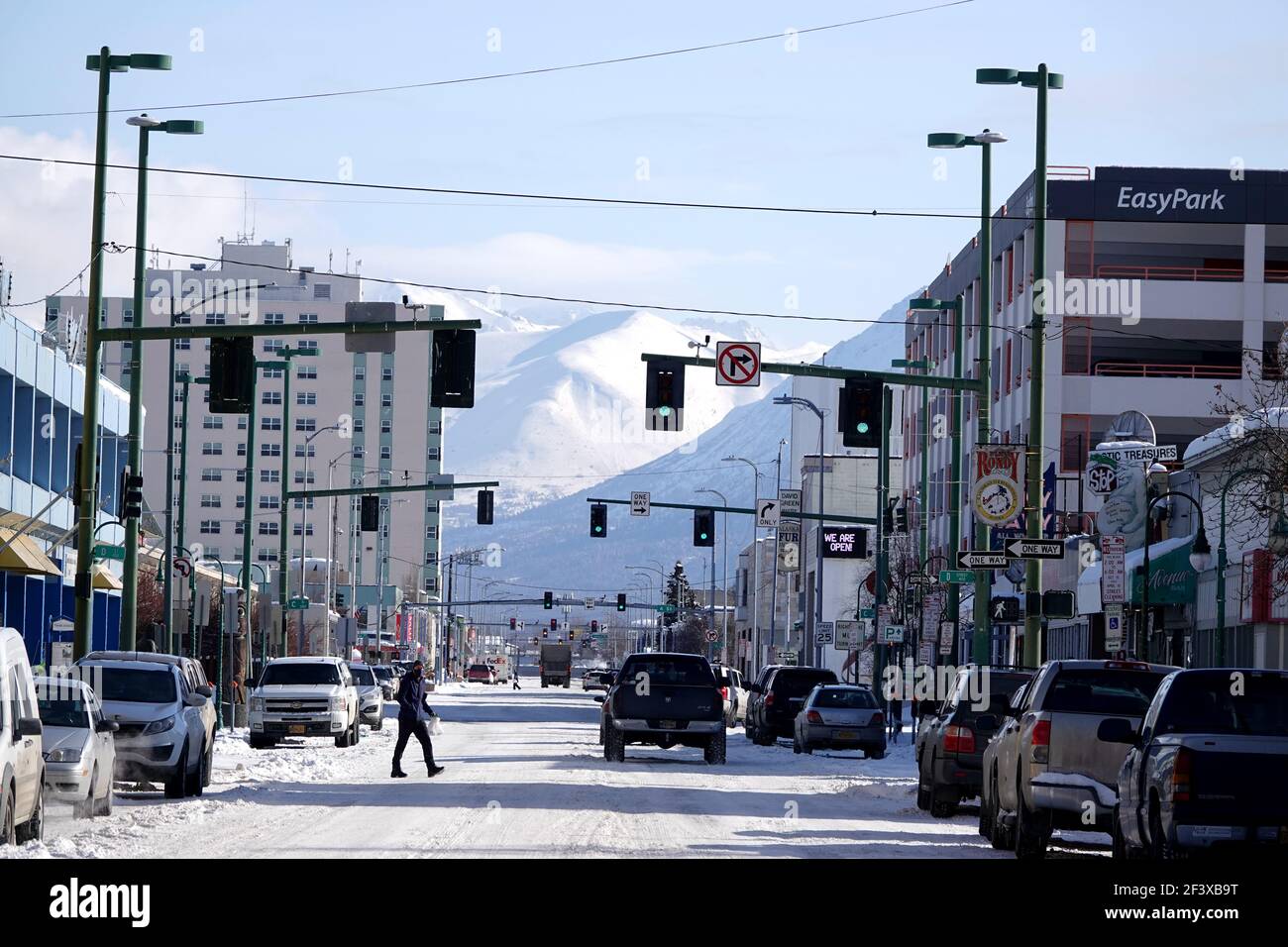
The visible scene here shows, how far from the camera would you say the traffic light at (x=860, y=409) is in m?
34.4

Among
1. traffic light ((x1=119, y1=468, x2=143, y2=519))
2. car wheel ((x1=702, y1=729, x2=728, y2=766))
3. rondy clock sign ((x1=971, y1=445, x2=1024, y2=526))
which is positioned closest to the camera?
rondy clock sign ((x1=971, y1=445, x2=1024, y2=526))

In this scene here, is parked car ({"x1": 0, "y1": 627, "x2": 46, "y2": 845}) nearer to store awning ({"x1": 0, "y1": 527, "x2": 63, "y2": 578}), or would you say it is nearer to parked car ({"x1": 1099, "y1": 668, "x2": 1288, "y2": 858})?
parked car ({"x1": 1099, "y1": 668, "x2": 1288, "y2": 858})

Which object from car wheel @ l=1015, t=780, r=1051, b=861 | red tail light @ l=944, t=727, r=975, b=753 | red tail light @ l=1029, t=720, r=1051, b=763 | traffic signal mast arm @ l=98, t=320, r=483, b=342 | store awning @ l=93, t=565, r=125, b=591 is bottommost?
car wheel @ l=1015, t=780, r=1051, b=861

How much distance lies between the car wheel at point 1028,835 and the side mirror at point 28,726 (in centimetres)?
898

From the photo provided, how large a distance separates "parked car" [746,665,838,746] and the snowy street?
6.86 meters

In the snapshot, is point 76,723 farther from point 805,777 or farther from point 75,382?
point 75,382

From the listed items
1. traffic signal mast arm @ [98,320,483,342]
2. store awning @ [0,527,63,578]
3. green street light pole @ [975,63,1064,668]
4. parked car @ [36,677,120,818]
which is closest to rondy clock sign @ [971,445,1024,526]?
green street light pole @ [975,63,1064,668]

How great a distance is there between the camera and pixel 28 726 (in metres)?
18.0

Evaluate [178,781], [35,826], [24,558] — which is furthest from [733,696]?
[35,826]

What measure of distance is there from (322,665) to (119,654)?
51.9 feet

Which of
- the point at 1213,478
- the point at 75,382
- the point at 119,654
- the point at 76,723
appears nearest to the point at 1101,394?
the point at 1213,478

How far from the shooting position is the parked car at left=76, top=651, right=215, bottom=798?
26.7m
